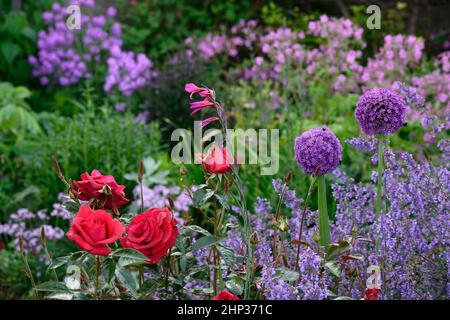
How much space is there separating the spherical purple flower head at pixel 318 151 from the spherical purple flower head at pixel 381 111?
0.34ft

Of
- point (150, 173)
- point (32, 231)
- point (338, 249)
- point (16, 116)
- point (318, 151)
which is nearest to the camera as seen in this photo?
point (338, 249)

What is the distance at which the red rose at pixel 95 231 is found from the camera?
148cm

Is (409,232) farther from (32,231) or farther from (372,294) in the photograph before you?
(32,231)

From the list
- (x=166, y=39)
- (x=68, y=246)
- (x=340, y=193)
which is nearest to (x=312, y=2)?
(x=166, y=39)

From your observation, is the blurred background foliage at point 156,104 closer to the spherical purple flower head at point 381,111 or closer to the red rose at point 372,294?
the spherical purple flower head at point 381,111

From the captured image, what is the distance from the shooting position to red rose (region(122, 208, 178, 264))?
5.14ft

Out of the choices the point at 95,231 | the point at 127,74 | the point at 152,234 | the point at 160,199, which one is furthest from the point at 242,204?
the point at 127,74

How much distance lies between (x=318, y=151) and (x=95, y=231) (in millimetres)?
640

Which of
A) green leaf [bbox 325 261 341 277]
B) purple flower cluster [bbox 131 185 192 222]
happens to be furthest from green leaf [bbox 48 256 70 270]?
purple flower cluster [bbox 131 185 192 222]

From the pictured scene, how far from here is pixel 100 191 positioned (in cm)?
162

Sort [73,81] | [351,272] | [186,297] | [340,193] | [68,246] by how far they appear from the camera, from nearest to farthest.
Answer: [351,272] < [186,297] < [340,193] < [68,246] < [73,81]

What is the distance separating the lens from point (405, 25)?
6.47 metres
